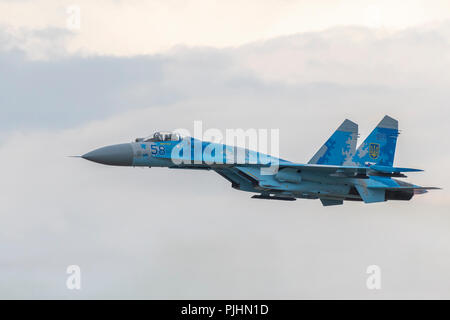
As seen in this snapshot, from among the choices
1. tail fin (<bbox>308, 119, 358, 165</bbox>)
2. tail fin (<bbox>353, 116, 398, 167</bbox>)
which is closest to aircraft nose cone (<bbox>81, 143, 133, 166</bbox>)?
tail fin (<bbox>308, 119, 358, 165</bbox>)

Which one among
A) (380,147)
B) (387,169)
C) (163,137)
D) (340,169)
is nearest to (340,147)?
(380,147)

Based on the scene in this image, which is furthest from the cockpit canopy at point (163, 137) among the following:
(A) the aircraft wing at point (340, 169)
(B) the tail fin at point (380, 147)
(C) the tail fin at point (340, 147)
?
(B) the tail fin at point (380, 147)

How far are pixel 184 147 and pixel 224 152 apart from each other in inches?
74.7

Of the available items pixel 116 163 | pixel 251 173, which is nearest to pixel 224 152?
pixel 251 173

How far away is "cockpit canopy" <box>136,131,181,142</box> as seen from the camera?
44.2 meters

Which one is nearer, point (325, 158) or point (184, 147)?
point (184, 147)

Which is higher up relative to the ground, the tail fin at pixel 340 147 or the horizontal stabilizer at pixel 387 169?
the tail fin at pixel 340 147

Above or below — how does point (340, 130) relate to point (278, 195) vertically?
above

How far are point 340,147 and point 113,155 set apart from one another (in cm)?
1119

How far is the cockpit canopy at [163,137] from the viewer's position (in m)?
44.2

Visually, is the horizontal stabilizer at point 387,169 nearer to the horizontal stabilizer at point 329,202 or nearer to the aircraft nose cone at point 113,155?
the horizontal stabilizer at point 329,202

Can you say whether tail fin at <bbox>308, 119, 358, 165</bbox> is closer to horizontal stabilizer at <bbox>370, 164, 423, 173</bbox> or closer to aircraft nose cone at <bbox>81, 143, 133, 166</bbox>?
horizontal stabilizer at <bbox>370, 164, 423, 173</bbox>

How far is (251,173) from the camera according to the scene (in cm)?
4538

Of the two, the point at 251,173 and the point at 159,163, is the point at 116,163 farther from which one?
the point at 251,173
